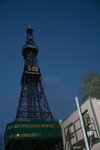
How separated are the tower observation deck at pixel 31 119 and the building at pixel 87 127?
7731 mm

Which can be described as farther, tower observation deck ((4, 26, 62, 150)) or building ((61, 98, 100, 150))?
tower observation deck ((4, 26, 62, 150))

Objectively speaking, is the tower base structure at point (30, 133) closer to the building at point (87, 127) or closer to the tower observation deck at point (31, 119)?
the tower observation deck at point (31, 119)

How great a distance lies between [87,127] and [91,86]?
797 inches

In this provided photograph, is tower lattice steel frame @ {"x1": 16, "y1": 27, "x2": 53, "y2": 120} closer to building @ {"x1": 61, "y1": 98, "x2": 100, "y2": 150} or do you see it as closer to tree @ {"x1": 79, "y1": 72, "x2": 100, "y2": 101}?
tree @ {"x1": 79, "y1": 72, "x2": 100, "y2": 101}

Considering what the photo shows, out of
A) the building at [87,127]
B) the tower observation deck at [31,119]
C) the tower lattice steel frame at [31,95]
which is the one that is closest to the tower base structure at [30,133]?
the tower observation deck at [31,119]

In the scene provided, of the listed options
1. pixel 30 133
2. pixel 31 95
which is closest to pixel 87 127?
pixel 30 133

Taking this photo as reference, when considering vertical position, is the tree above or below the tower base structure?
above

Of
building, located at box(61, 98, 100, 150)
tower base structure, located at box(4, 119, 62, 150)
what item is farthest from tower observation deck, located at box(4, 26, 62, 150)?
building, located at box(61, 98, 100, 150)

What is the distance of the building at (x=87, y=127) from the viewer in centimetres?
1403

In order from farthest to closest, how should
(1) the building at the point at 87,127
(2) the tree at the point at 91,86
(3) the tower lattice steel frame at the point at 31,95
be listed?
(3) the tower lattice steel frame at the point at 31,95 → (2) the tree at the point at 91,86 → (1) the building at the point at 87,127

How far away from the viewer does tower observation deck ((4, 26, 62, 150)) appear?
1008 inches

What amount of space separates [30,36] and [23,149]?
4624 cm

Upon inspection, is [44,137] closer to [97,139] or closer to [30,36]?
[97,139]

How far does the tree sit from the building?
49.2 ft
